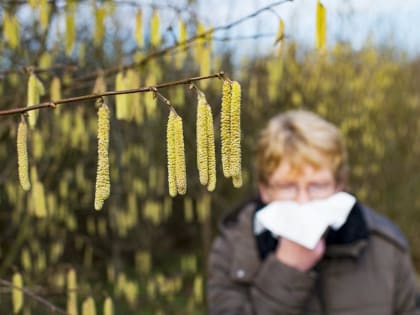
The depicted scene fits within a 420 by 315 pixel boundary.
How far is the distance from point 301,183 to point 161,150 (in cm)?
281

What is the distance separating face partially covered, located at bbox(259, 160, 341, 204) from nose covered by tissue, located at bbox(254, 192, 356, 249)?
51mm

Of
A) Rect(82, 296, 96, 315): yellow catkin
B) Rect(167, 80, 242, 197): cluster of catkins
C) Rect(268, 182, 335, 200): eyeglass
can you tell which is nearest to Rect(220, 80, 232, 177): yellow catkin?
Rect(167, 80, 242, 197): cluster of catkins

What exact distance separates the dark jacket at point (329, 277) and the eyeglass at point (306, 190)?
0.17 meters

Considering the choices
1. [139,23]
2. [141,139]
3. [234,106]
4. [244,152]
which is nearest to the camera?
[234,106]

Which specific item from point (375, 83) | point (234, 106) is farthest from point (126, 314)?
point (234, 106)

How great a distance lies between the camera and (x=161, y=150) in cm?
480

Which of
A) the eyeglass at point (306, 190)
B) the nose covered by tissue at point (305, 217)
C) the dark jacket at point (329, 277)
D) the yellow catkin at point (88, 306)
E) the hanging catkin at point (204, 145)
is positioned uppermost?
the hanging catkin at point (204, 145)

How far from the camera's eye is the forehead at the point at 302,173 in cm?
211

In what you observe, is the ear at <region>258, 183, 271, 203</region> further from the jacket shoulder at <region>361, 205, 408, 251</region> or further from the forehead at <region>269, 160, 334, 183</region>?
the jacket shoulder at <region>361, 205, 408, 251</region>

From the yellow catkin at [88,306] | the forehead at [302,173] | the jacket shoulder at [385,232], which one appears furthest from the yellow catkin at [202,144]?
the jacket shoulder at [385,232]

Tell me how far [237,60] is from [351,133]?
1.38 m

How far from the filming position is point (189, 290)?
17.4ft

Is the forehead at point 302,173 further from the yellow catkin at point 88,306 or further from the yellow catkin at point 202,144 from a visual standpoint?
the yellow catkin at point 202,144

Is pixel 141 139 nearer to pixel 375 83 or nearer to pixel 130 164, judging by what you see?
pixel 130 164
